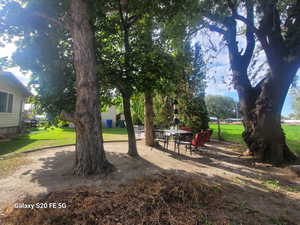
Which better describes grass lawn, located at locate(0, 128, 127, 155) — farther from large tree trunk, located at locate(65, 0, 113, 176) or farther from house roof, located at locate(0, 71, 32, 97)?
large tree trunk, located at locate(65, 0, 113, 176)

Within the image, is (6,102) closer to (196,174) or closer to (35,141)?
(35,141)

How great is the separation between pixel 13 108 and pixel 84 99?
1157 centimetres

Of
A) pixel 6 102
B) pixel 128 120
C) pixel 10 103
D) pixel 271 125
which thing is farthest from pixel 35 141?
pixel 271 125

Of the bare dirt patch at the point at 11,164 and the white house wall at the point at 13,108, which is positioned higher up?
the white house wall at the point at 13,108

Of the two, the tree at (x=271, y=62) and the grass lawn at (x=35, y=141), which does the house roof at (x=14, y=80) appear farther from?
the tree at (x=271, y=62)

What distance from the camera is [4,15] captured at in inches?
189

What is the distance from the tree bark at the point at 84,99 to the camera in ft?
14.7

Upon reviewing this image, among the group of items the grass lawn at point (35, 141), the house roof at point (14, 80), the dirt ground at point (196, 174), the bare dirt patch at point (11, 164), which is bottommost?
the dirt ground at point (196, 174)

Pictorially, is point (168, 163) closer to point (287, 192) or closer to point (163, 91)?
point (163, 91)

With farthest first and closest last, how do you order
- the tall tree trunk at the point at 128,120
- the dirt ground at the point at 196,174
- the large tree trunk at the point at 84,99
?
the tall tree trunk at the point at 128,120 → the large tree trunk at the point at 84,99 → the dirt ground at the point at 196,174

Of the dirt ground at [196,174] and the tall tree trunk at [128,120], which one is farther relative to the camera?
the tall tree trunk at [128,120]

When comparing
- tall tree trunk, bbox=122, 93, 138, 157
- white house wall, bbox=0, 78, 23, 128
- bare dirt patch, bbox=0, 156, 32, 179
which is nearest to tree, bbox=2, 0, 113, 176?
tall tree trunk, bbox=122, 93, 138, 157

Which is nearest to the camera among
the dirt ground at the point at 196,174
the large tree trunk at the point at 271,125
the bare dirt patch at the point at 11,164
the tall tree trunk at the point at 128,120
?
the dirt ground at the point at 196,174

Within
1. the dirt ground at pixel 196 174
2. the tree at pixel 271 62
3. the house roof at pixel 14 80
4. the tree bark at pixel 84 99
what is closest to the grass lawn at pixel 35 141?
the dirt ground at pixel 196 174
